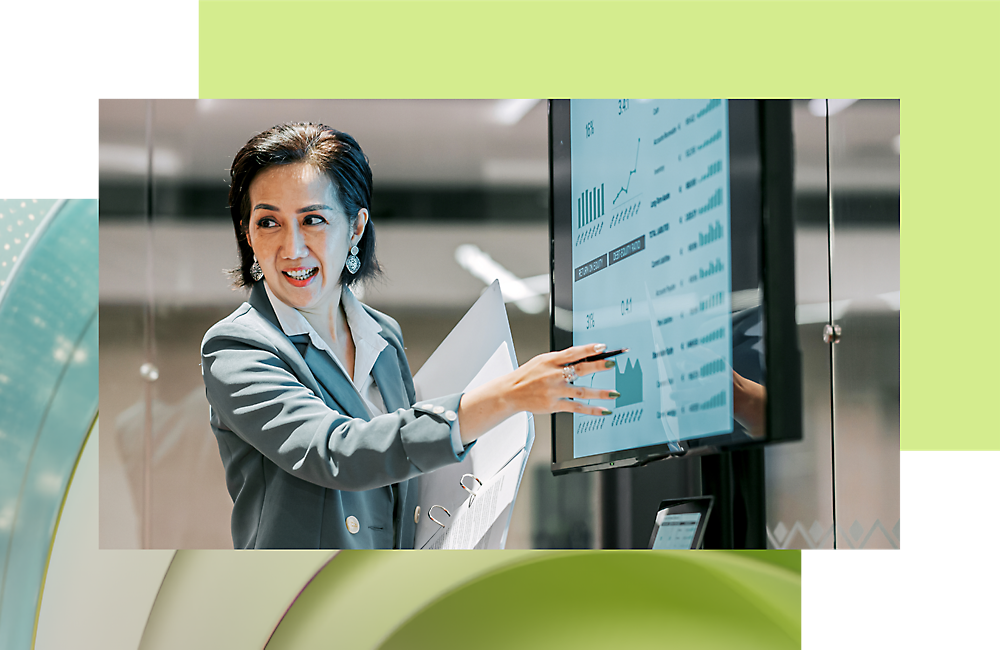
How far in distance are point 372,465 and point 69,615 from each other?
3.73ft

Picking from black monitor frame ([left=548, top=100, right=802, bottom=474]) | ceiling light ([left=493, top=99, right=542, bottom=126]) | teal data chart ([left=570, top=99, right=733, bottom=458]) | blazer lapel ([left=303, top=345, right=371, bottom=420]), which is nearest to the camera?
black monitor frame ([left=548, top=100, right=802, bottom=474])

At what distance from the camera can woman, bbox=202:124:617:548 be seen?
2.79 m

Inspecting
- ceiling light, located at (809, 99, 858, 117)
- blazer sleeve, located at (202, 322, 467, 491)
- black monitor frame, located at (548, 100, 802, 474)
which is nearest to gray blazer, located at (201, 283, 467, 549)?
blazer sleeve, located at (202, 322, 467, 491)

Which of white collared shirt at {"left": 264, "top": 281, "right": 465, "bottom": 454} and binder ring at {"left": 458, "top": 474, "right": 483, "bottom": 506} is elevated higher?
white collared shirt at {"left": 264, "top": 281, "right": 465, "bottom": 454}

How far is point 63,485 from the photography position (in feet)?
9.99

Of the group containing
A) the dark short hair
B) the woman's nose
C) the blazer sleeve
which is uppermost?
the dark short hair

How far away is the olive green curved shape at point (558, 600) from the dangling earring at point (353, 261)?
89 centimetres

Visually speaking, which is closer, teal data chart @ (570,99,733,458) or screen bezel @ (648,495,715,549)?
teal data chart @ (570,99,733,458)

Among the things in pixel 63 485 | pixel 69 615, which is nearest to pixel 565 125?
pixel 63 485

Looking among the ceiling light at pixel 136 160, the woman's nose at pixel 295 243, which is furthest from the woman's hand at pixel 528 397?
the ceiling light at pixel 136 160

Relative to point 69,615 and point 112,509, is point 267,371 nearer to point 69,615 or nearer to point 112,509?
point 112,509

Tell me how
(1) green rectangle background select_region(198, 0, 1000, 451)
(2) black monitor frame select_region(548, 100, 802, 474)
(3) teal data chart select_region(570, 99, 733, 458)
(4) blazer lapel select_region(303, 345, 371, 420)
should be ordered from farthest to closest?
(1) green rectangle background select_region(198, 0, 1000, 451) → (4) blazer lapel select_region(303, 345, 371, 420) → (3) teal data chart select_region(570, 99, 733, 458) → (2) black monitor frame select_region(548, 100, 802, 474)

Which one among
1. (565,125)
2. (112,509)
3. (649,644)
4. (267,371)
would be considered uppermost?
(565,125)

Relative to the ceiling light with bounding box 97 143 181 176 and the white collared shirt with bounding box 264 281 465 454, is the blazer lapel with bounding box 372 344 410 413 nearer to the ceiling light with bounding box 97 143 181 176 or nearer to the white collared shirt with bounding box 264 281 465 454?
the white collared shirt with bounding box 264 281 465 454
